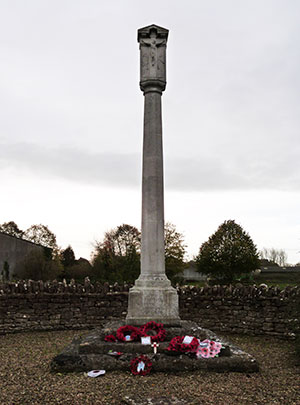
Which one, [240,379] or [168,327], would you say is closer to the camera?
[240,379]

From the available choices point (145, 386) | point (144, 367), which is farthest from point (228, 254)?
point (145, 386)

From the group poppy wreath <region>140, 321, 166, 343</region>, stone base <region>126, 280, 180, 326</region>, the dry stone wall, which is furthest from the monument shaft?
the dry stone wall

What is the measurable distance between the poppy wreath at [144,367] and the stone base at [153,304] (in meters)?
1.23

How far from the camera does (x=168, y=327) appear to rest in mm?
6992

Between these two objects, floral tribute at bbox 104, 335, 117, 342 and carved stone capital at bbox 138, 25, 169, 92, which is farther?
carved stone capital at bbox 138, 25, 169, 92

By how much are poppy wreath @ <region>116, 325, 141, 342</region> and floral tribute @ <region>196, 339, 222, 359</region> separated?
1.08 meters

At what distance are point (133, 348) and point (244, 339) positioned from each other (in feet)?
13.7

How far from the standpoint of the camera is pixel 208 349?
6090mm

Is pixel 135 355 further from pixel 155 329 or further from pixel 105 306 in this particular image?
pixel 105 306

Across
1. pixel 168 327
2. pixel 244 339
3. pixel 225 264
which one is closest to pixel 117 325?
pixel 168 327

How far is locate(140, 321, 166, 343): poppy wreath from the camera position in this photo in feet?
20.9

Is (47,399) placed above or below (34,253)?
below

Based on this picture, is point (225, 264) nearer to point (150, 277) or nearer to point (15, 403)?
point (150, 277)

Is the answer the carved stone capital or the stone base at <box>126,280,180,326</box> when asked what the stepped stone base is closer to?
the stone base at <box>126,280,180,326</box>
